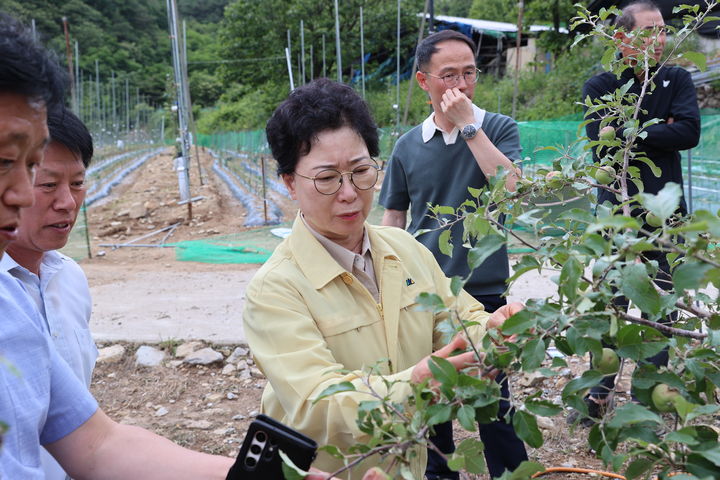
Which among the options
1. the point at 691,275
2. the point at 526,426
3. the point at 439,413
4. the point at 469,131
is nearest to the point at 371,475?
the point at 439,413

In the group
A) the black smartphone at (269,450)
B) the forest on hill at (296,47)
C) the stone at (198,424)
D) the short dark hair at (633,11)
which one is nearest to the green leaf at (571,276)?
the black smartphone at (269,450)

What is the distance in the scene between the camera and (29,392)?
129cm

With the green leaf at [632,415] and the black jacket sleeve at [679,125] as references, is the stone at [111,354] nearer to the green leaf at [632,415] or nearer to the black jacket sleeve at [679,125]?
the black jacket sleeve at [679,125]

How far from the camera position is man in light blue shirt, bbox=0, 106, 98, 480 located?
188 centimetres

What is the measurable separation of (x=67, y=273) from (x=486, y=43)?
30.3 m

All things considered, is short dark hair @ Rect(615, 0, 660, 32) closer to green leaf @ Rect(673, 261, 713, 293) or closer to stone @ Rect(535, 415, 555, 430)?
stone @ Rect(535, 415, 555, 430)

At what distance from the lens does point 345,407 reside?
148 centimetres

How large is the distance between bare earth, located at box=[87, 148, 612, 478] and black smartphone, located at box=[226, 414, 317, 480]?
19.6 inches

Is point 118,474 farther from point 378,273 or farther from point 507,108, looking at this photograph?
point 507,108

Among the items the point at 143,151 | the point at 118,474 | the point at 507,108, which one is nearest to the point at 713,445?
the point at 118,474

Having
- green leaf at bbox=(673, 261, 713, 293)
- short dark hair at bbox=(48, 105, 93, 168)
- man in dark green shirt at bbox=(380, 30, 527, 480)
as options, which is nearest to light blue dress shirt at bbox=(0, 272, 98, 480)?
short dark hair at bbox=(48, 105, 93, 168)

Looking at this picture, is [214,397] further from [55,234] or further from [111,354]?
[55,234]

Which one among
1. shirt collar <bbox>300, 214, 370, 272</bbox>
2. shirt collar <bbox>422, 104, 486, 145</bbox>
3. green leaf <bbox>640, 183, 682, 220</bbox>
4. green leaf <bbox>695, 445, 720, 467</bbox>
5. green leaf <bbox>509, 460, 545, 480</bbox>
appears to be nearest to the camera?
green leaf <bbox>640, 183, 682, 220</bbox>

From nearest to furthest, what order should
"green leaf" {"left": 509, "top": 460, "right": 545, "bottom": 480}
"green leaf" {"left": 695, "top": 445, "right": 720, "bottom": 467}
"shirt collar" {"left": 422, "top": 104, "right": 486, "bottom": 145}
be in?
1. "green leaf" {"left": 695, "top": 445, "right": 720, "bottom": 467}
2. "green leaf" {"left": 509, "top": 460, "right": 545, "bottom": 480}
3. "shirt collar" {"left": 422, "top": 104, "right": 486, "bottom": 145}
